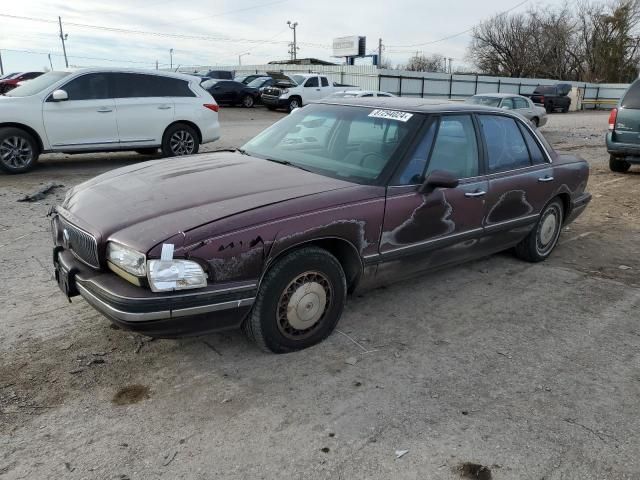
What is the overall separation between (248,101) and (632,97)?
20.2m

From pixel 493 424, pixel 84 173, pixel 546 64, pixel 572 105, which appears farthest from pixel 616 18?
pixel 493 424

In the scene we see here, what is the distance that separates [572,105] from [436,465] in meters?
43.2

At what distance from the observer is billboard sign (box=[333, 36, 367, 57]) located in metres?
50.9

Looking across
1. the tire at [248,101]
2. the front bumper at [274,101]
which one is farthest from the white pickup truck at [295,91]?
the tire at [248,101]

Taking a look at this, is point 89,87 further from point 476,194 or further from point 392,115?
point 476,194

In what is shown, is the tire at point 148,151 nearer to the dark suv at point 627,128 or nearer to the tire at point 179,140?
the tire at point 179,140

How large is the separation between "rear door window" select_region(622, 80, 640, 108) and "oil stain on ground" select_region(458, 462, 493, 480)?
383 inches

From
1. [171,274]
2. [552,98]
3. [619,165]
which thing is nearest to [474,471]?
[171,274]

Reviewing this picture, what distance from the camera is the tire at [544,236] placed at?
17.4 ft

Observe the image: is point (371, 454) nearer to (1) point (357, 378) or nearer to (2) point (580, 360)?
(1) point (357, 378)

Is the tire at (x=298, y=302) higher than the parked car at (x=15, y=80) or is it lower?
lower

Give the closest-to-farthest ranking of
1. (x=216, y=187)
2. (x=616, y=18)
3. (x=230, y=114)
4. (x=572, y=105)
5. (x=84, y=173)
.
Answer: (x=216, y=187) < (x=84, y=173) < (x=230, y=114) < (x=572, y=105) < (x=616, y=18)

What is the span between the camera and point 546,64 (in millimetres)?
60500

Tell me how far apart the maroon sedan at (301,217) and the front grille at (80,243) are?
0.05 ft
